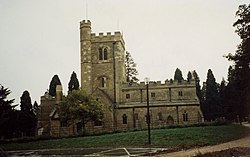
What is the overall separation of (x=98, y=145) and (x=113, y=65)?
2441 cm

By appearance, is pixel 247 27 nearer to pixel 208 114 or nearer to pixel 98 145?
pixel 98 145

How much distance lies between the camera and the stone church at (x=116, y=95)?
4384 centimetres

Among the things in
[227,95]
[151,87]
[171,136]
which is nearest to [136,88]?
[151,87]

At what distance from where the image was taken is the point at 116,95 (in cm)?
4600

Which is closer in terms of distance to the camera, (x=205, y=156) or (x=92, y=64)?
(x=205, y=156)

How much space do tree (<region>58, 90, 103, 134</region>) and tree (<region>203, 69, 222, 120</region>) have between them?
2357cm

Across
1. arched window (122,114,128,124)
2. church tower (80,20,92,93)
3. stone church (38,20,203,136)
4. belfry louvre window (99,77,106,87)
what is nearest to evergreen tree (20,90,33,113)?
stone church (38,20,203,136)

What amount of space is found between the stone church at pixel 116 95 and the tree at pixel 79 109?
17.3ft

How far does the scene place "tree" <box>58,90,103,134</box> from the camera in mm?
36812

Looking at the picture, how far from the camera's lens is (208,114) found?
5503 centimetres

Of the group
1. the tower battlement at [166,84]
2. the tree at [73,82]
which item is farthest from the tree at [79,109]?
the tree at [73,82]

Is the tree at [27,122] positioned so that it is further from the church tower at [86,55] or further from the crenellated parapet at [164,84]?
the crenellated parapet at [164,84]

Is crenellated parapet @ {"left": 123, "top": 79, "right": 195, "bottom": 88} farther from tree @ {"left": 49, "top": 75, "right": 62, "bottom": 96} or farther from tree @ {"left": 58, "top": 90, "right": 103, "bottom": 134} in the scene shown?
tree @ {"left": 49, "top": 75, "right": 62, "bottom": 96}

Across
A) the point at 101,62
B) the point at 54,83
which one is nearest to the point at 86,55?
the point at 101,62
